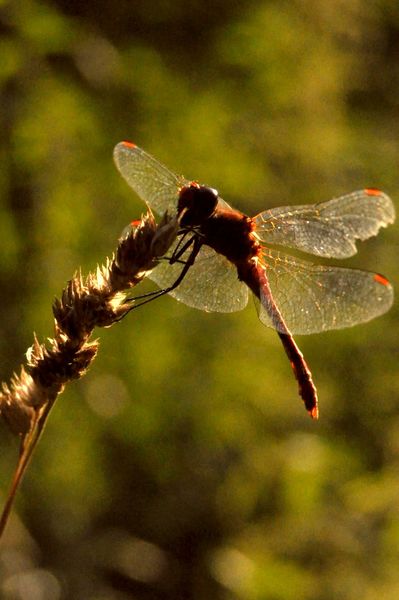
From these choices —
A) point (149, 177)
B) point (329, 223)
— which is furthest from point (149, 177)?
point (329, 223)

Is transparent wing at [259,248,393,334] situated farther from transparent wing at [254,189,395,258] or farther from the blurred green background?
the blurred green background

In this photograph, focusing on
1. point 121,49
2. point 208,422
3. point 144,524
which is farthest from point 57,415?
point 121,49

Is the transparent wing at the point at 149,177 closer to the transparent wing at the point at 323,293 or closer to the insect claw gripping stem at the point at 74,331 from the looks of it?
the transparent wing at the point at 323,293

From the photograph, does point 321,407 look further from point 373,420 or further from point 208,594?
point 208,594

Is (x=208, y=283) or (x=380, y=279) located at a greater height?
(x=208, y=283)

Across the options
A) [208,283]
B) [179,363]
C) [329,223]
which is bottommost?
[179,363]

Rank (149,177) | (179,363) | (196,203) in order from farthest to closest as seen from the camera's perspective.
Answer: (179,363) → (149,177) → (196,203)

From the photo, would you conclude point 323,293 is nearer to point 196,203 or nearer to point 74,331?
point 196,203
